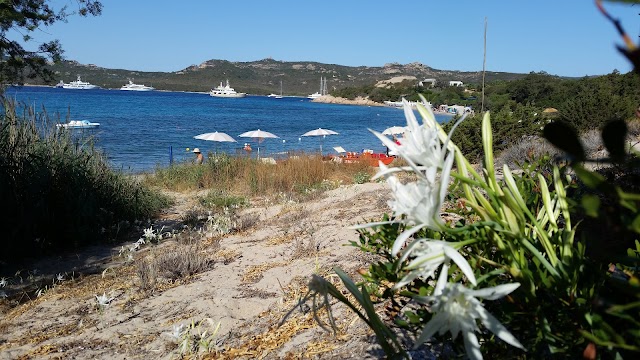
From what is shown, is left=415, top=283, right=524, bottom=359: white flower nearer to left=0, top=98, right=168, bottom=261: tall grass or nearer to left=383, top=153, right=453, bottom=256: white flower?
left=383, top=153, right=453, bottom=256: white flower

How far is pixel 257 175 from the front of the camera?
9.65 metres

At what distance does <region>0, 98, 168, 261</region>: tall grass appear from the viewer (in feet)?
16.7

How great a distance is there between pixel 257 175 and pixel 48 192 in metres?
4.51

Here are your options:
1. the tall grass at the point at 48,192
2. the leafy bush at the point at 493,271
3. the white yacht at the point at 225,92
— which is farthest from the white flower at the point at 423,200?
the white yacht at the point at 225,92

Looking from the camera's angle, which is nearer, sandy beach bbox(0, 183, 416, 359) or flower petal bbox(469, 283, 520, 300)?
flower petal bbox(469, 283, 520, 300)

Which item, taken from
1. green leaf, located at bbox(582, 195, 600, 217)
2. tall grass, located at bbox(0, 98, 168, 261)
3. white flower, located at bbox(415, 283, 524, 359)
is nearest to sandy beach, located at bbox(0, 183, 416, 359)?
tall grass, located at bbox(0, 98, 168, 261)

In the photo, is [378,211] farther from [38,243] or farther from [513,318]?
[513,318]

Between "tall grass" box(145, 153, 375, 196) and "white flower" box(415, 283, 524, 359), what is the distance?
8.04 m

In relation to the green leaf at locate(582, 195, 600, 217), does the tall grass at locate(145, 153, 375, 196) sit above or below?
below

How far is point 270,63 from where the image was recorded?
431 feet

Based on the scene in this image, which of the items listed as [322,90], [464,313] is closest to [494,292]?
[464,313]

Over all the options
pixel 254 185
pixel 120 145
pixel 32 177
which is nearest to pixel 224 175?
pixel 254 185

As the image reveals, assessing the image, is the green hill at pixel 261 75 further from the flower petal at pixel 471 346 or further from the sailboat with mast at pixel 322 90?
the flower petal at pixel 471 346

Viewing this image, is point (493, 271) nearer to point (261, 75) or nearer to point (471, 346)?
point (471, 346)
